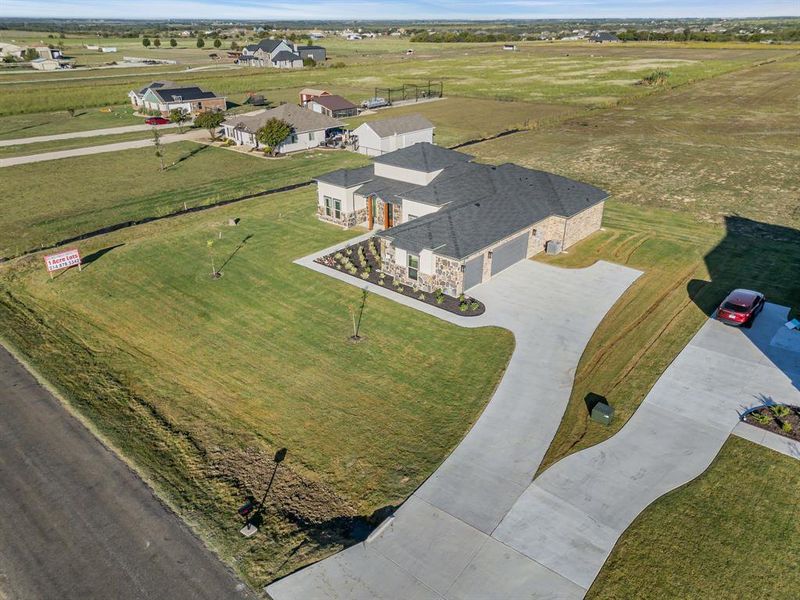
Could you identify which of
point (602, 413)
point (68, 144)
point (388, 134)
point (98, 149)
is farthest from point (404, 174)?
point (68, 144)

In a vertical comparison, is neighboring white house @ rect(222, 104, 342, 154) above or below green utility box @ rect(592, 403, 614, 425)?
above

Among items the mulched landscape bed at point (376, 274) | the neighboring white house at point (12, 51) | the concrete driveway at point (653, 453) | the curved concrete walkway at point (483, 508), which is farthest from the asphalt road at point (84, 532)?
the neighboring white house at point (12, 51)

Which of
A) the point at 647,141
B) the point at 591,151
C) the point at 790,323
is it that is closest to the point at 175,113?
the point at 591,151

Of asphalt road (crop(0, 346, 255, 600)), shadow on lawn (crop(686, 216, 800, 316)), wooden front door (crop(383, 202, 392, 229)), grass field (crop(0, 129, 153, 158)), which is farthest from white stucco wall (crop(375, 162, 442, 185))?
grass field (crop(0, 129, 153, 158))

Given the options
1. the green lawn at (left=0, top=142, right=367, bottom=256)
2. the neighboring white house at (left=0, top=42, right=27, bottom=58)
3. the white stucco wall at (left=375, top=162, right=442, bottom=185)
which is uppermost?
the neighboring white house at (left=0, top=42, right=27, bottom=58)

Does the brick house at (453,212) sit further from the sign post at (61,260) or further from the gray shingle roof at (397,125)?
the gray shingle roof at (397,125)

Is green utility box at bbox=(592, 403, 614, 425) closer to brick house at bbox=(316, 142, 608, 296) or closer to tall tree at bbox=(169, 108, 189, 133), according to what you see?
brick house at bbox=(316, 142, 608, 296)
